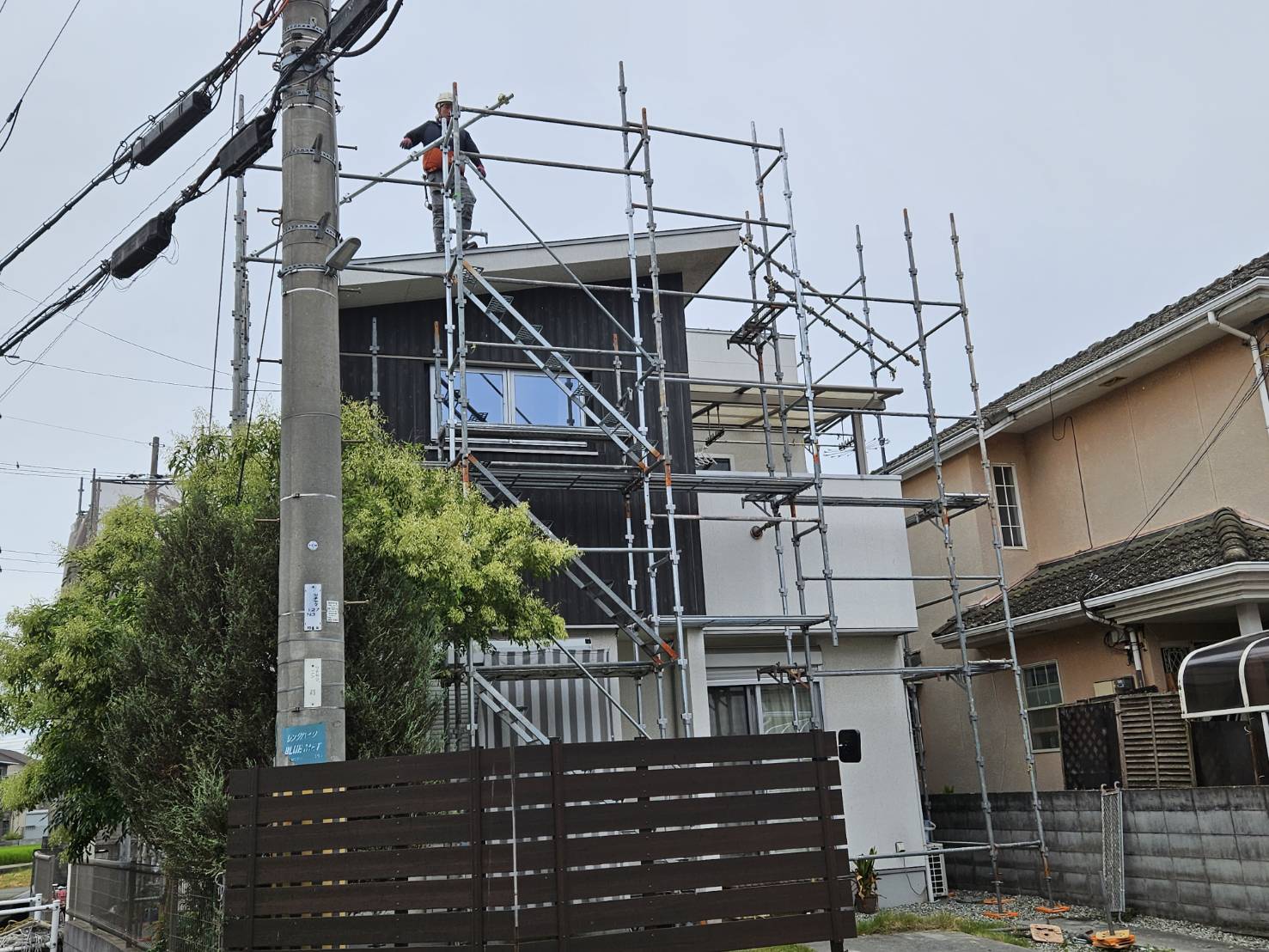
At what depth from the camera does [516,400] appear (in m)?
14.0

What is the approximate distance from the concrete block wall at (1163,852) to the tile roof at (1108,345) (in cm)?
578

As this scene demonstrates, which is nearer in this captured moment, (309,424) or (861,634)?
(309,424)

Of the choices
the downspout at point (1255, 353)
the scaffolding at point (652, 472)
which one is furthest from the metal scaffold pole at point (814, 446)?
the downspout at point (1255, 353)

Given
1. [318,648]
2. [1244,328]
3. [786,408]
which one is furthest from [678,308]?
[318,648]

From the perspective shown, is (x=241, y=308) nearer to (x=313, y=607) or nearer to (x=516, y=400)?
(x=516, y=400)

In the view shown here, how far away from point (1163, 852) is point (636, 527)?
662cm

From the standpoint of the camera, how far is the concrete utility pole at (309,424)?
6.84 m

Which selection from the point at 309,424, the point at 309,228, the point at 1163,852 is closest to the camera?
the point at 309,424

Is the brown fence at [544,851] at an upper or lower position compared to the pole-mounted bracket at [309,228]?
lower

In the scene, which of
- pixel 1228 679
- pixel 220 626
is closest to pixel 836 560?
pixel 1228 679

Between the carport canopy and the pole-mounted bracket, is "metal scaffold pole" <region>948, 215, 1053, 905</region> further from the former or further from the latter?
the pole-mounted bracket

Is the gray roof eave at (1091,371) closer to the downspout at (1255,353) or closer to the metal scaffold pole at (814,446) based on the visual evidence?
the downspout at (1255,353)

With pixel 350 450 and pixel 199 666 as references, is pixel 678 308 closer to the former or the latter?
pixel 350 450

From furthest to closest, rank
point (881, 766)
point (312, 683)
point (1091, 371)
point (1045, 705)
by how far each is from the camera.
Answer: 1. point (1045, 705)
2. point (1091, 371)
3. point (881, 766)
4. point (312, 683)
